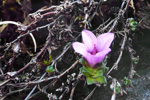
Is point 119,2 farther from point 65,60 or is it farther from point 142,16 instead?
point 65,60

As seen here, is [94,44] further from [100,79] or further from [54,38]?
[54,38]

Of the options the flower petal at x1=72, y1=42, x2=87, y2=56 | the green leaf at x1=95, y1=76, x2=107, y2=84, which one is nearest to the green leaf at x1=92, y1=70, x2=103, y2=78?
the green leaf at x1=95, y1=76, x2=107, y2=84

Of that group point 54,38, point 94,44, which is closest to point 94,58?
point 94,44

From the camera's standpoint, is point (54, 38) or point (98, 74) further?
point (54, 38)

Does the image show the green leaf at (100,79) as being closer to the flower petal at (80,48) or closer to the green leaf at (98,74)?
the green leaf at (98,74)

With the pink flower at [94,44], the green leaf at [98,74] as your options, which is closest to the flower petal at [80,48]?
the pink flower at [94,44]

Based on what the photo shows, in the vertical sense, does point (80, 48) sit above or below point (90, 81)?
above

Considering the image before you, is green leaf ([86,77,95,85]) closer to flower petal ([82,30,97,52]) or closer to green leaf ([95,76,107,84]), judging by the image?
green leaf ([95,76,107,84])

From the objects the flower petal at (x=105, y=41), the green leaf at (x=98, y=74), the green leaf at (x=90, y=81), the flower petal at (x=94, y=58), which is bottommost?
the green leaf at (x=90, y=81)

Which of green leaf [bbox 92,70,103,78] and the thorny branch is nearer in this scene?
green leaf [bbox 92,70,103,78]
